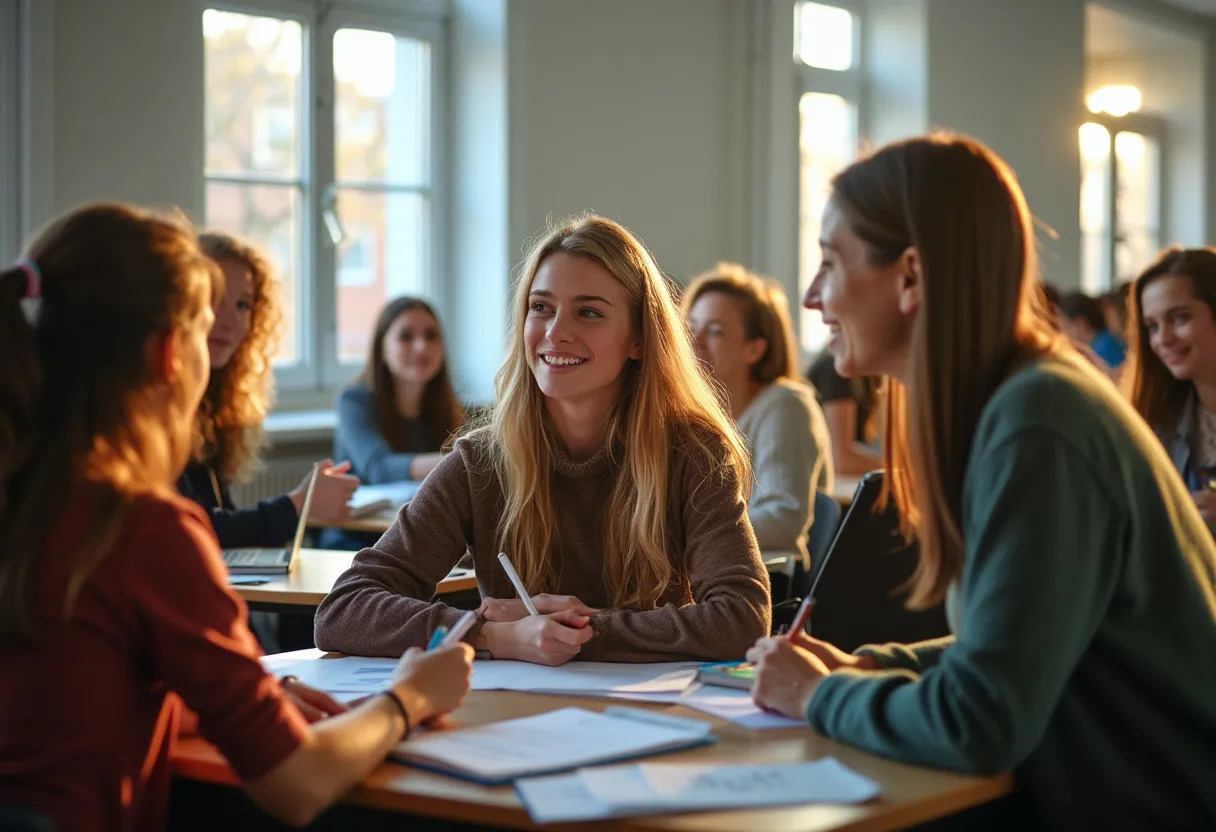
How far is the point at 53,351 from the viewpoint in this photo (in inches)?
55.7

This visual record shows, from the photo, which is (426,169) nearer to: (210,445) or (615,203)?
(615,203)

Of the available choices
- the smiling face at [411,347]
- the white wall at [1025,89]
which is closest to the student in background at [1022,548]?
the smiling face at [411,347]

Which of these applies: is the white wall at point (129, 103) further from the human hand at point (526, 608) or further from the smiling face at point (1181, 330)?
the smiling face at point (1181, 330)

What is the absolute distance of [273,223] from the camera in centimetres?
589

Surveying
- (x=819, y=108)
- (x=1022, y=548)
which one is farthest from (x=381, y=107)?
(x=1022, y=548)

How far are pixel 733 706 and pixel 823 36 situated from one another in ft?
22.7

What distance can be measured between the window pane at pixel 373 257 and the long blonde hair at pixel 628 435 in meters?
3.74

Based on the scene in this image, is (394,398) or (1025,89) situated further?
(1025,89)

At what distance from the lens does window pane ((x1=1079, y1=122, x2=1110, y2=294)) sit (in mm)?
10836

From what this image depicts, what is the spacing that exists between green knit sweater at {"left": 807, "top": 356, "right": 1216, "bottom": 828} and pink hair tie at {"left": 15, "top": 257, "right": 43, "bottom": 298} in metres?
1.01

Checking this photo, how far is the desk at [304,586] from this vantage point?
2.80 meters

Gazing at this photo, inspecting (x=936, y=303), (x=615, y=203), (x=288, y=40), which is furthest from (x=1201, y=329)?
(x=288, y=40)

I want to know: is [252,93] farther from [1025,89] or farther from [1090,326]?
Result: [1025,89]

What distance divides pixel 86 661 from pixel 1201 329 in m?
2.97
